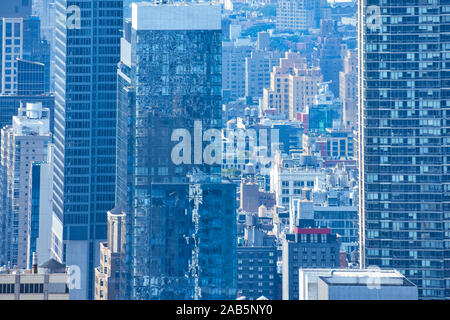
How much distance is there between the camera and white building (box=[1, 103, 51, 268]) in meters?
17.6

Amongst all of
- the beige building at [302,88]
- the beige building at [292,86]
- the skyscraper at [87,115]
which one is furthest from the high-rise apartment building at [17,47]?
the beige building at [302,88]

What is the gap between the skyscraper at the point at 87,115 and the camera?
18719mm

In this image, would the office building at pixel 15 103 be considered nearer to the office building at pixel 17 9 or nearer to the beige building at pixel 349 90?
the office building at pixel 17 9

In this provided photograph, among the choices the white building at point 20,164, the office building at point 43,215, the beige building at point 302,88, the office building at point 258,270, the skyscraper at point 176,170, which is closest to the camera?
the office building at point 258,270

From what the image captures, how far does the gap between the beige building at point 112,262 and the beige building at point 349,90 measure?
17.7 feet

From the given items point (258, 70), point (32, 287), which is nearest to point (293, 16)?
point (258, 70)

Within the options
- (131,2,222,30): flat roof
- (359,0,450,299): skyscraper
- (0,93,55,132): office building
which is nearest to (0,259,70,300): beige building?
(131,2,222,30): flat roof

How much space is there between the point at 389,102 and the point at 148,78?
394 centimetres

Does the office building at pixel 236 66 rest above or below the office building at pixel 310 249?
above

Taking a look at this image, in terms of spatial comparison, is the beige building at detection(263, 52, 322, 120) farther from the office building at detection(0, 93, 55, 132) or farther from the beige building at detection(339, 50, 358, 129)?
the office building at detection(0, 93, 55, 132)

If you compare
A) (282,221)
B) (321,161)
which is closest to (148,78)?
(282,221)

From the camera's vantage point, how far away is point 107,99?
1981 cm

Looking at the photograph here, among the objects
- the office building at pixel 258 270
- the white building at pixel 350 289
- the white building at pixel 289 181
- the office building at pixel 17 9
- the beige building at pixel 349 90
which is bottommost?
the office building at pixel 258 270

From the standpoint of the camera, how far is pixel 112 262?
14242 mm
